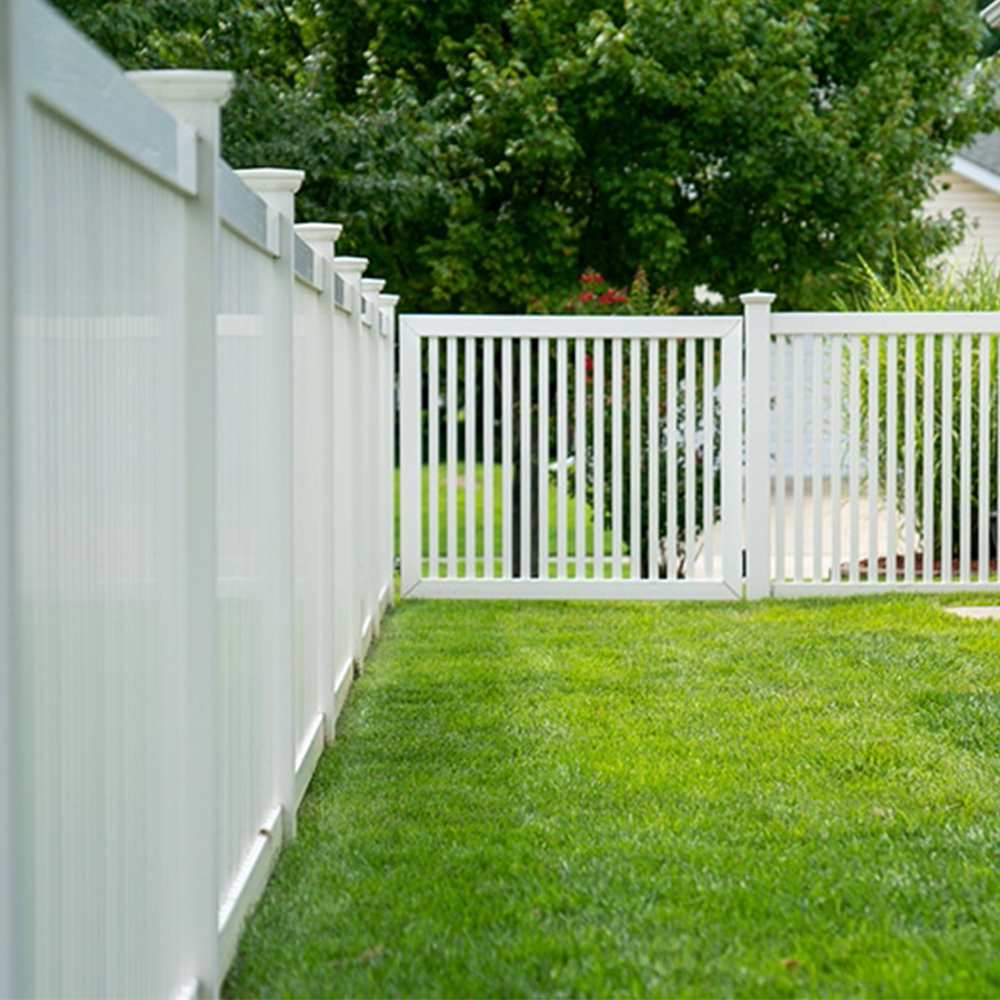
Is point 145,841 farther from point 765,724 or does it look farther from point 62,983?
point 765,724

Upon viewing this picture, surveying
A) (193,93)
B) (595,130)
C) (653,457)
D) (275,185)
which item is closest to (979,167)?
(595,130)

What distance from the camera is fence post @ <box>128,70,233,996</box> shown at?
3.18 meters

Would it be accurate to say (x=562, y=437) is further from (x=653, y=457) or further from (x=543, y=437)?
(x=653, y=457)

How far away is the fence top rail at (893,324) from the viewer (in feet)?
32.6

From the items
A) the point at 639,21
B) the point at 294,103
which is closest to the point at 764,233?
the point at 639,21

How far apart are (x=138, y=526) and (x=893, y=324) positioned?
25.4 ft

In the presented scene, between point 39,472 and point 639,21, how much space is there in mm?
11640

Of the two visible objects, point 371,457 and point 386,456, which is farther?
point 386,456

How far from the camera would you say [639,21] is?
43.4 ft

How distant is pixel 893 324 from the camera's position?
32.9ft

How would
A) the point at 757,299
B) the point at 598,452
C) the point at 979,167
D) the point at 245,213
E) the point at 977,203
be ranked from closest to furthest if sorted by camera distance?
the point at 245,213
the point at 757,299
the point at 598,452
the point at 979,167
the point at 977,203

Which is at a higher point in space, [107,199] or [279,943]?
[107,199]

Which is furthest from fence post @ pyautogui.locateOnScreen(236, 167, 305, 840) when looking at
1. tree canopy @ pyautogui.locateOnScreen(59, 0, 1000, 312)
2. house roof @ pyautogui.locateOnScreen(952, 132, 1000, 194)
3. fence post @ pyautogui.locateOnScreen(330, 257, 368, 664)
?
house roof @ pyautogui.locateOnScreen(952, 132, 1000, 194)

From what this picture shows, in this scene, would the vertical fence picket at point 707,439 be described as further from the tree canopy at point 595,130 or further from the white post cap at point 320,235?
the white post cap at point 320,235
